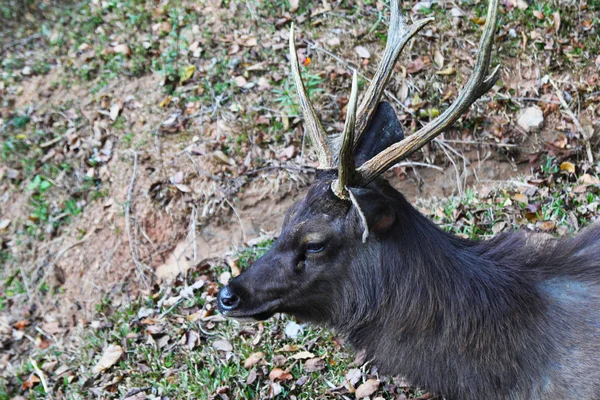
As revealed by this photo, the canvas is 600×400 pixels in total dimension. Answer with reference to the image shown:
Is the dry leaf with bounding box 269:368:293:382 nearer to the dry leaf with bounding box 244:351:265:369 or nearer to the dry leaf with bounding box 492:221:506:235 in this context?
the dry leaf with bounding box 244:351:265:369

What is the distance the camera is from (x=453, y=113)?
3.49 meters

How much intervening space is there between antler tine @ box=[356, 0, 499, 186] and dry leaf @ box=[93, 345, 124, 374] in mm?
3312

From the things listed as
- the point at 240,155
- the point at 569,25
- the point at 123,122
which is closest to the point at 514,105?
the point at 569,25

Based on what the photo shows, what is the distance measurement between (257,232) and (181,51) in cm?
288

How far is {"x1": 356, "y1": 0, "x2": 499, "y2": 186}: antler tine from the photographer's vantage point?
3355 millimetres

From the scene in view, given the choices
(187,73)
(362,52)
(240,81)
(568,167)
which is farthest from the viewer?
(187,73)

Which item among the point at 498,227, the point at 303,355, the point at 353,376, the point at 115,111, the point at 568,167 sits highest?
the point at 568,167

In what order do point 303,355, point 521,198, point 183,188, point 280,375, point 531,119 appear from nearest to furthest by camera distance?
point 280,375, point 303,355, point 521,198, point 531,119, point 183,188

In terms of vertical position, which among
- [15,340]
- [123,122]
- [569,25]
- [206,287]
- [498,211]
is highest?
[569,25]

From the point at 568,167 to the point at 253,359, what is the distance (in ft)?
12.0

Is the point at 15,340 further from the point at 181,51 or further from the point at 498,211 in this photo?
the point at 498,211

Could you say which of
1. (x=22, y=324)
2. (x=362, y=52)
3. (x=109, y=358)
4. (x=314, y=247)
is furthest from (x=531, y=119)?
(x=22, y=324)

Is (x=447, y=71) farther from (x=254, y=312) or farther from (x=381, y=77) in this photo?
(x=254, y=312)

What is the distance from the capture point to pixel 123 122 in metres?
8.05
